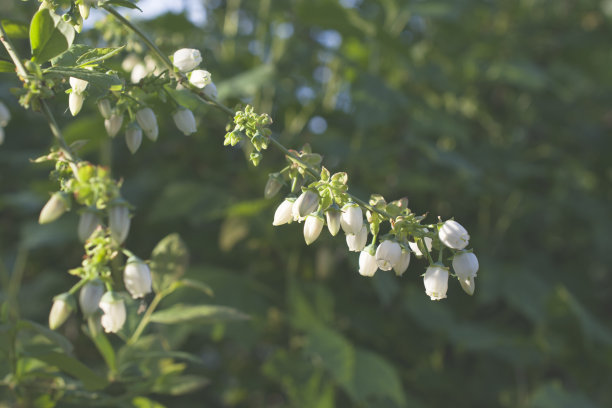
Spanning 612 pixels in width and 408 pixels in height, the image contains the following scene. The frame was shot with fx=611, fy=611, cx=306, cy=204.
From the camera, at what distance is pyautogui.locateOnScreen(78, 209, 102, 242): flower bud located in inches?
35.0

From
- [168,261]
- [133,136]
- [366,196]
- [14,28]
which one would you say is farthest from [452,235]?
[366,196]

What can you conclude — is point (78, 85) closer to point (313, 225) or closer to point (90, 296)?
point (90, 296)

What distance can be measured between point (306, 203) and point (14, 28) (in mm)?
691

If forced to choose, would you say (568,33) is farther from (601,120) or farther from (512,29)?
(601,120)

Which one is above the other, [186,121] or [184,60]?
[184,60]

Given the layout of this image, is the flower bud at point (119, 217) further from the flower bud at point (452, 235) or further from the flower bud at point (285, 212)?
the flower bud at point (452, 235)

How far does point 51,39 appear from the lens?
1.01 m

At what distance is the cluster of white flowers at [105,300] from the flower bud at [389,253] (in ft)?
1.33

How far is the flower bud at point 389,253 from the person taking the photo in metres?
1.00

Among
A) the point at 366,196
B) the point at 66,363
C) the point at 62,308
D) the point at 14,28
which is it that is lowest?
the point at 366,196

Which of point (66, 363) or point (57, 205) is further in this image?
point (66, 363)

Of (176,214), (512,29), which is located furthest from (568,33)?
(176,214)

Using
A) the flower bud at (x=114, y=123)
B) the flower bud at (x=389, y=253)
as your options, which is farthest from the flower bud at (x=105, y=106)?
the flower bud at (x=389, y=253)

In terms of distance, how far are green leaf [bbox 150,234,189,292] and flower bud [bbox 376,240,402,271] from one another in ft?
1.93
